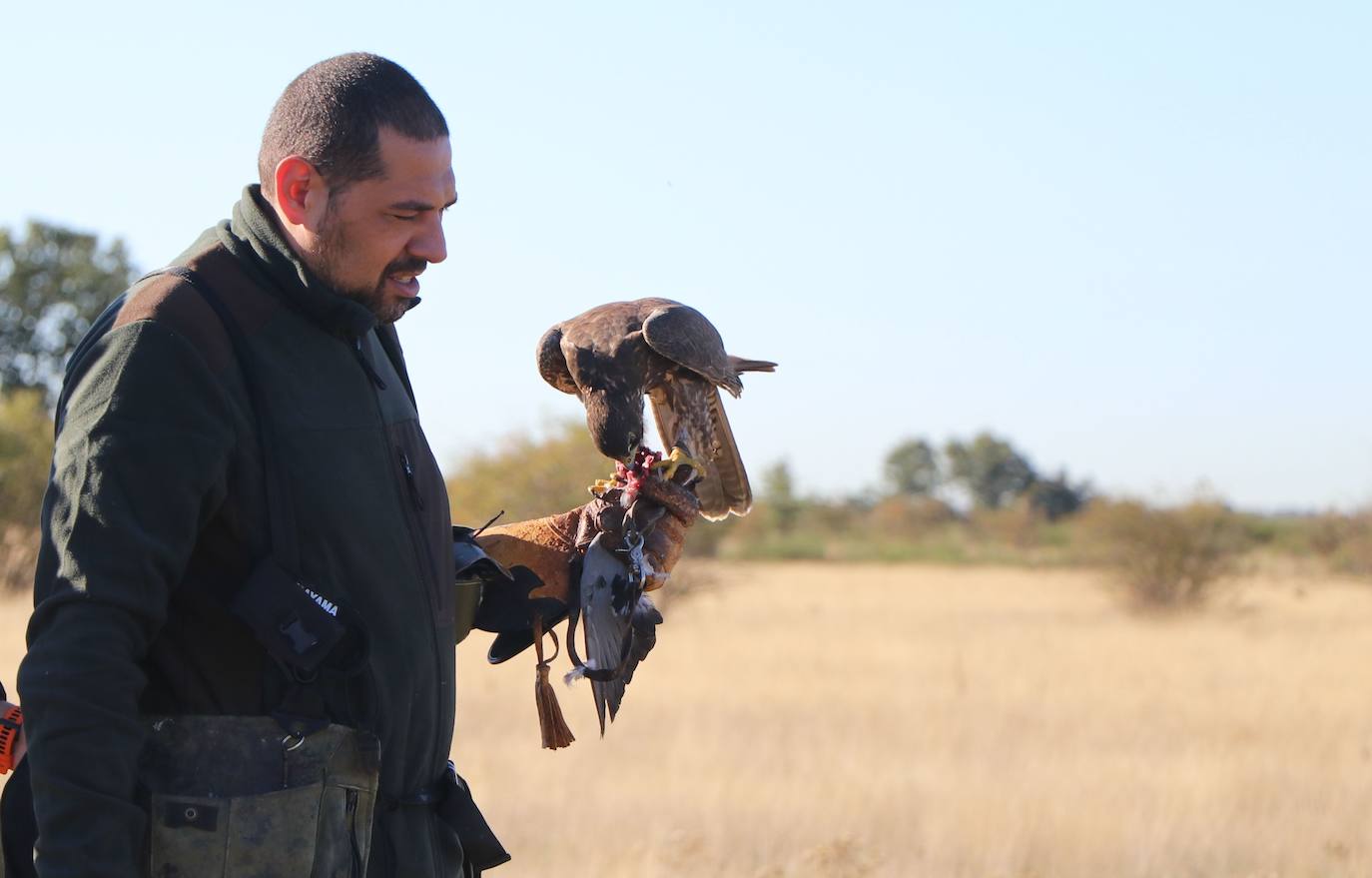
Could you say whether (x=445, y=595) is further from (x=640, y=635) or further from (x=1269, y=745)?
(x=1269, y=745)

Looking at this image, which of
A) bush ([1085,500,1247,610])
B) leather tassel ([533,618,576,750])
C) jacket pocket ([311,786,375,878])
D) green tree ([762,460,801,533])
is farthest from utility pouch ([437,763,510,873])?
green tree ([762,460,801,533])

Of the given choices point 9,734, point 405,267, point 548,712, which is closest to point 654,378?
point 548,712

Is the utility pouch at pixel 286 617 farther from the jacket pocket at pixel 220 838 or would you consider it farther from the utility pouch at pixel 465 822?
the utility pouch at pixel 465 822

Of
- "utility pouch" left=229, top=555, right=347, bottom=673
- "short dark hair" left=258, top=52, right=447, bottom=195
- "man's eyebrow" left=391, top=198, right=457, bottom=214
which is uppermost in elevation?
"short dark hair" left=258, top=52, right=447, bottom=195

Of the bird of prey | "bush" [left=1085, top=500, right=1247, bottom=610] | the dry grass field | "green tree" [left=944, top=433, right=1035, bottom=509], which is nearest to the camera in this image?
the bird of prey

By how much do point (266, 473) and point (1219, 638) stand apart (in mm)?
17810

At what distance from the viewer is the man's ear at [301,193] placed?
2254mm

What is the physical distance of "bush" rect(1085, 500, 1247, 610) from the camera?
23859 millimetres

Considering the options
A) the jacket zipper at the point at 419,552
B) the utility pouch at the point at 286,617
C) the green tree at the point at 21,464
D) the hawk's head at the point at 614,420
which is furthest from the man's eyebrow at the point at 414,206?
the green tree at the point at 21,464

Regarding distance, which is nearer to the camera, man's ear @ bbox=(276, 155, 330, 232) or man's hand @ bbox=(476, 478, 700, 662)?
man's ear @ bbox=(276, 155, 330, 232)

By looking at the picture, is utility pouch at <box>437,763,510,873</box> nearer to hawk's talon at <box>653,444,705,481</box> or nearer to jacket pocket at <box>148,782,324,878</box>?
jacket pocket at <box>148,782,324,878</box>

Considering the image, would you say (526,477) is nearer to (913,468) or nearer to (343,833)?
(343,833)

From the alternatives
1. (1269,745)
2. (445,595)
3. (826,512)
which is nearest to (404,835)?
(445,595)

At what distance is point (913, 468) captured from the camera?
84.8 meters
